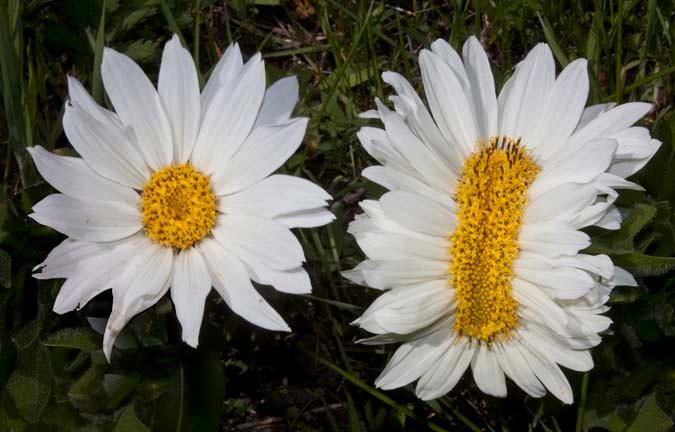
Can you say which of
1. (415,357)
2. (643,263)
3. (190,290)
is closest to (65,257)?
(190,290)

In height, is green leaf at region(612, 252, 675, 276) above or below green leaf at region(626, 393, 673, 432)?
above

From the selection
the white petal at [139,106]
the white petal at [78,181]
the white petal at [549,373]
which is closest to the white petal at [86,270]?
the white petal at [78,181]

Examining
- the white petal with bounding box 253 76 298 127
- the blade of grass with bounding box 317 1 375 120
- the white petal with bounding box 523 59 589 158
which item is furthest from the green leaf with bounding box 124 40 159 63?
the white petal with bounding box 523 59 589 158

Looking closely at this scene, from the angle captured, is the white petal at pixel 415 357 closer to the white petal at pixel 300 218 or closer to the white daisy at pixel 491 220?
the white daisy at pixel 491 220

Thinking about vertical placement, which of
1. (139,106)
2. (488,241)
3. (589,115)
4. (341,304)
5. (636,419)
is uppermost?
(139,106)

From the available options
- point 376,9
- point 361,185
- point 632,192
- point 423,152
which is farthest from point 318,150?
point 632,192

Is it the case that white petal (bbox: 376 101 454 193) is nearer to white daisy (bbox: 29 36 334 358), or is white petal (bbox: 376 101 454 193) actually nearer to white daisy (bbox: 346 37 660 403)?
white daisy (bbox: 346 37 660 403)

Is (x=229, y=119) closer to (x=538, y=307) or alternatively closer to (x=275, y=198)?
(x=275, y=198)
